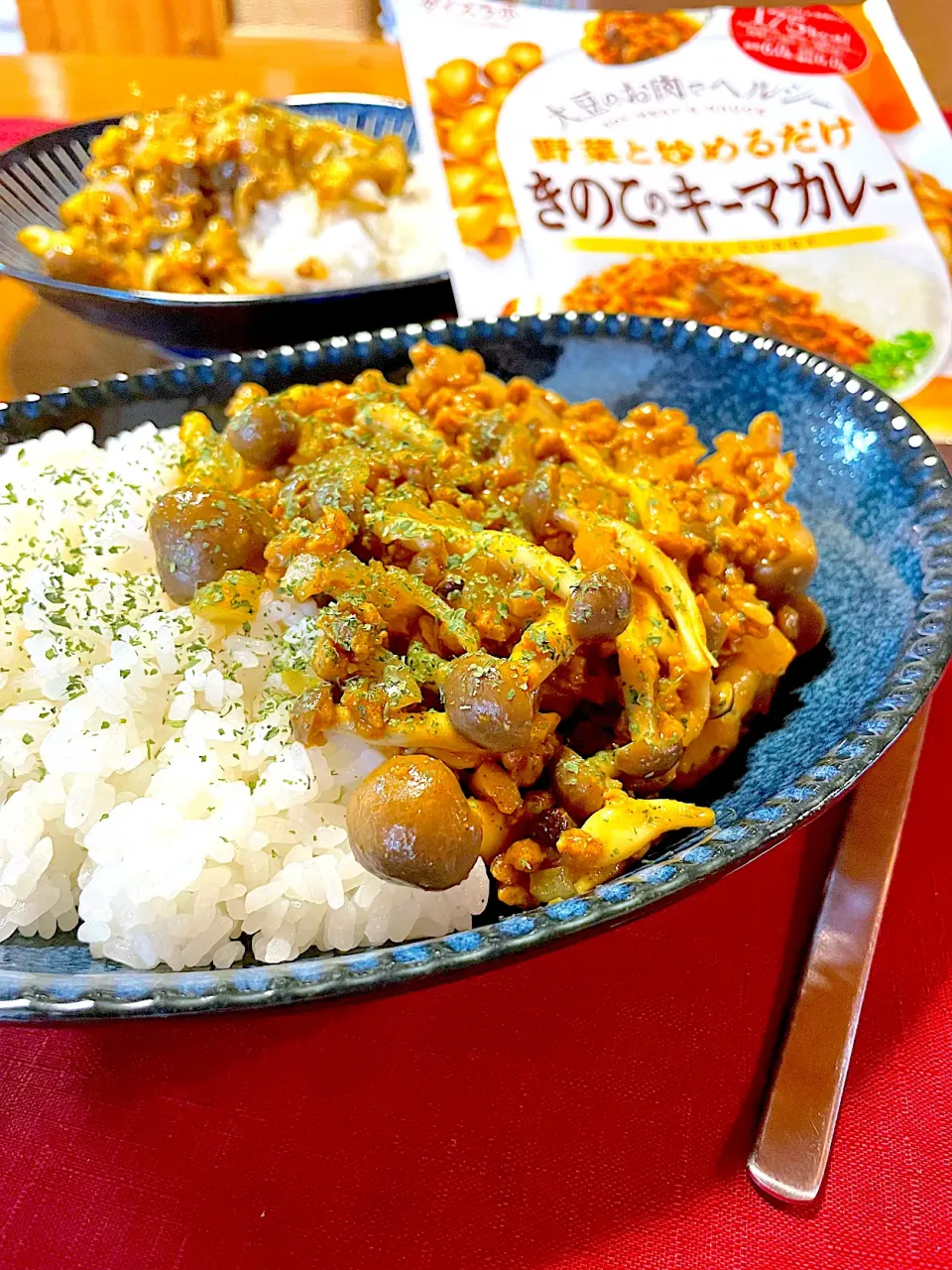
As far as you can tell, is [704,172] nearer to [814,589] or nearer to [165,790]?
[814,589]

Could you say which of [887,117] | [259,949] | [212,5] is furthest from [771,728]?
[212,5]

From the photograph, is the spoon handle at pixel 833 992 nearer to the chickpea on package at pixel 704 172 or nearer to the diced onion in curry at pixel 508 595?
the diced onion in curry at pixel 508 595

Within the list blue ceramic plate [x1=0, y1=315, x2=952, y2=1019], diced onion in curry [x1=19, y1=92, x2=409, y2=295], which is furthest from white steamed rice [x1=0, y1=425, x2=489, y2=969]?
diced onion in curry [x1=19, y1=92, x2=409, y2=295]

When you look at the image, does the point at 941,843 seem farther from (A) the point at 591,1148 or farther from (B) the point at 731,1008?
(A) the point at 591,1148

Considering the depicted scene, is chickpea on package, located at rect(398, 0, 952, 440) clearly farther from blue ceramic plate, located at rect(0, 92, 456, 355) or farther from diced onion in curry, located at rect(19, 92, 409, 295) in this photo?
diced onion in curry, located at rect(19, 92, 409, 295)

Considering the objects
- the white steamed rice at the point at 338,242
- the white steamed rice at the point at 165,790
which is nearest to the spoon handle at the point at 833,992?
the white steamed rice at the point at 165,790
